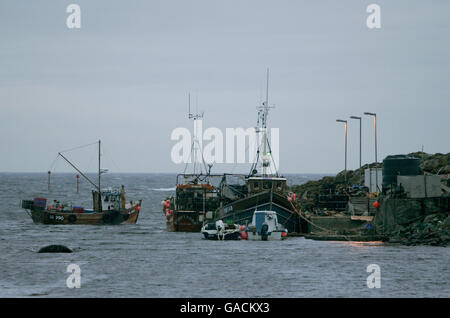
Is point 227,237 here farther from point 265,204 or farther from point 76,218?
point 76,218

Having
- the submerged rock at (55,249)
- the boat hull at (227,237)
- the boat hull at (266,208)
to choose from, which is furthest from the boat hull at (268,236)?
the submerged rock at (55,249)

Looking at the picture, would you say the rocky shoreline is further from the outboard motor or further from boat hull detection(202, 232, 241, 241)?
boat hull detection(202, 232, 241, 241)

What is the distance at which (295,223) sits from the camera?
221ft

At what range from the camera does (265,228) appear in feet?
202

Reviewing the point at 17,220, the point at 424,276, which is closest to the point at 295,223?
→ the point at 424,276

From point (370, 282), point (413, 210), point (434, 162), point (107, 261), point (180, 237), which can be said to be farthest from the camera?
point (434, 162)

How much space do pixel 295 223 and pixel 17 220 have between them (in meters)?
41.9

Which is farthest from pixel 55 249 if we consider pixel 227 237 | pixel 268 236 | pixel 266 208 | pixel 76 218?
pixel 76 218

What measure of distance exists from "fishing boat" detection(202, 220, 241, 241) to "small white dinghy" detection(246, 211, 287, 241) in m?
1.08

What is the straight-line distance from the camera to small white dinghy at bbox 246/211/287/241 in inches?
2429

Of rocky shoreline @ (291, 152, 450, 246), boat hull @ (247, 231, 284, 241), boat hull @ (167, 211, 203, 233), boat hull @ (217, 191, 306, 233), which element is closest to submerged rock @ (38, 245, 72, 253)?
Answer: boat hull @ (247, 231, 284, 241)

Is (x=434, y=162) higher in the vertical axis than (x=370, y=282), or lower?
higher

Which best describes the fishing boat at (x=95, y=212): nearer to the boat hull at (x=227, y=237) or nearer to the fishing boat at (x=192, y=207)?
the fishing boat at (x=192, y=207)
